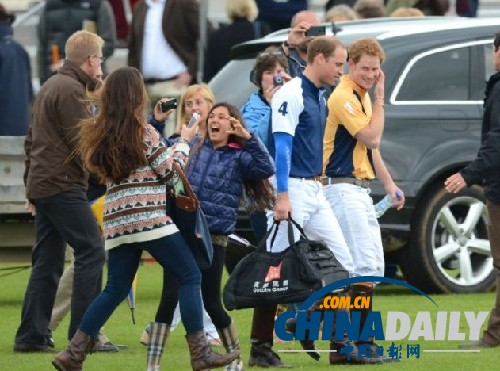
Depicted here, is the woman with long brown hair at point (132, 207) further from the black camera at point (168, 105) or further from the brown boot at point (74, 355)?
the black camera at point (168, 105)

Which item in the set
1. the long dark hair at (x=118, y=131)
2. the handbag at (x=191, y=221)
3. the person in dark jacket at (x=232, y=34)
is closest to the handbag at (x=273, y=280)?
the handbag at (x=191, y=221)

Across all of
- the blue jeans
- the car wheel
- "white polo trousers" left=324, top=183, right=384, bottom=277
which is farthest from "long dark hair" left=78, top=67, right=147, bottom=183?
the car wheel

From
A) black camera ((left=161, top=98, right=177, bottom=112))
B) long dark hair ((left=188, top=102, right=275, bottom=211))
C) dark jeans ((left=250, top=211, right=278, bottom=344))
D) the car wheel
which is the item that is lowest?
the car wheel

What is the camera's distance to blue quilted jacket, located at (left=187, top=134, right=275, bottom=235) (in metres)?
11.9

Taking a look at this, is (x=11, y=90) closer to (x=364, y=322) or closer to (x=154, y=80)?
(x=154, y=80)

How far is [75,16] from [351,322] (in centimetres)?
769

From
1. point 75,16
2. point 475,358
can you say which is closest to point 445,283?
point 475,358

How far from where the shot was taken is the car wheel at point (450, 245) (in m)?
16.1

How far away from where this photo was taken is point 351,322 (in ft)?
40.9

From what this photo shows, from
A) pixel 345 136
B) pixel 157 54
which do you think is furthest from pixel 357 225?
pixel 157 54

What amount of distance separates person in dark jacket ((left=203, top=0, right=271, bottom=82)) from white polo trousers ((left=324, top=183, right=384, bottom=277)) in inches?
267

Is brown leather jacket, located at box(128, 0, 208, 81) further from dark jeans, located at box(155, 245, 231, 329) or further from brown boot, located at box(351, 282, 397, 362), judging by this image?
dark jeans, located at box(155, 245, 231, 329)

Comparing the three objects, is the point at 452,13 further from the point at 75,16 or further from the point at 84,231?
the point at 84,231

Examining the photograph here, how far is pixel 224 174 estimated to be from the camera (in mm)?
11914
